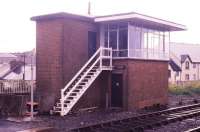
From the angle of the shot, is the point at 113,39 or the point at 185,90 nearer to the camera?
the point at 113,39

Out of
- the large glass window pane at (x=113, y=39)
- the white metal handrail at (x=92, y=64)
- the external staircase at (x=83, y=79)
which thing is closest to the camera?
the external staircase at (x=83, y=79)

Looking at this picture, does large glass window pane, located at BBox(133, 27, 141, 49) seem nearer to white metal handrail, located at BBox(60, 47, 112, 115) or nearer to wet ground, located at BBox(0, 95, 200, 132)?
white metal handrail, located at BBox(60, 47, 112, 115)

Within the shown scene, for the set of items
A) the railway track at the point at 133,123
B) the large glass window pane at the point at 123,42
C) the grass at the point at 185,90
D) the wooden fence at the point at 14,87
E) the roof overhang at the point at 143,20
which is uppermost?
the roof overhang at the point at 143,20

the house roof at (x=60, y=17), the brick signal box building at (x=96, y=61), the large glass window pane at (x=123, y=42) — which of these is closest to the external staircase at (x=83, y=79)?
the brick signal box building at (x=96, y=61)

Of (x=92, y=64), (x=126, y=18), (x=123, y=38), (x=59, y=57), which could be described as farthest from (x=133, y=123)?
(x=123, y=38)

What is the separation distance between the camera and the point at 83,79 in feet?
78.7

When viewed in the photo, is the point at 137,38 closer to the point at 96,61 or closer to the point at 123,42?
the point at 123,42

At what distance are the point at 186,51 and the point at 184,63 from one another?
669cm

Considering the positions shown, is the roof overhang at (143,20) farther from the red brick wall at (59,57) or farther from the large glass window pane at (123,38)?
the red brick wall at (59,57)

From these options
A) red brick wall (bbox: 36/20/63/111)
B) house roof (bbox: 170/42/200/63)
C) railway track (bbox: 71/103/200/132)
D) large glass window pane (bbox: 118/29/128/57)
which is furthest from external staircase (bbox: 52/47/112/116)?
house roof (bbox: 170/42/200/63)

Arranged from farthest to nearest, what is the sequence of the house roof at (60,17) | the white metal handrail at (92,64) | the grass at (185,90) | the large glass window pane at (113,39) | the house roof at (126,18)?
the grass at (185,90)
the large glass window pane at (113,39)
the house roof at (126,18)
the house roof at (60,17)
the white metal handrail at (92,64)

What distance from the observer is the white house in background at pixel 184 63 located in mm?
70500

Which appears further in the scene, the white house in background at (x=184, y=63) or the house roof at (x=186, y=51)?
the house roof at (x=186, y=51)

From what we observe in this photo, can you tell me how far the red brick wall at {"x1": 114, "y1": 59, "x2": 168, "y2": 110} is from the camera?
975 inches
